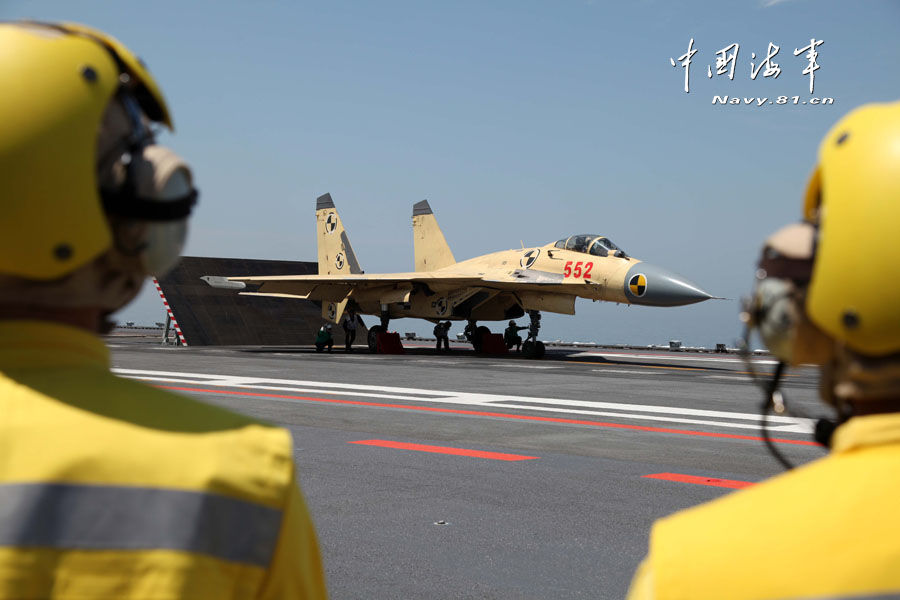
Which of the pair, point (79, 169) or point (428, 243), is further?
point (428, 243)

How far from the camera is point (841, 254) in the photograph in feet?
3.99

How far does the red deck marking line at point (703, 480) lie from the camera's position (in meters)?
6.82

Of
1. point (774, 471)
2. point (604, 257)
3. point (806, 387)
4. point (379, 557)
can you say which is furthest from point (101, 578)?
point (604, 257)

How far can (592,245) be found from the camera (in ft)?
75.8

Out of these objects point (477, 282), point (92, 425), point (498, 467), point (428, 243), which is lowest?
point (477, 282)

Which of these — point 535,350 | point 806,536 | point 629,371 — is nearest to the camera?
point 806,536

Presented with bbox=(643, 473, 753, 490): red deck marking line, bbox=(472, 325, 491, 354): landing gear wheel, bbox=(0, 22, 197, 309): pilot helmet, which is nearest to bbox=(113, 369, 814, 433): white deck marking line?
bbox=(643, 473, 753, 490): red deck marking line

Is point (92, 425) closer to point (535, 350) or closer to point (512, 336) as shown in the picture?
point (535, 350)

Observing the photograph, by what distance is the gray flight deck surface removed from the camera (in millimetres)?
4644

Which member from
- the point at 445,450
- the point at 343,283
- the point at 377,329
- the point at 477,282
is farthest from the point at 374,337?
Answer: the point at 445,450

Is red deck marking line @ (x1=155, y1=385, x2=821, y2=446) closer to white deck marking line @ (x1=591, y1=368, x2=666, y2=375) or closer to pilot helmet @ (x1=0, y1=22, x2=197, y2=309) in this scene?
white deck marking line @ (x1=591, y1=368, x2=666, y2=375)

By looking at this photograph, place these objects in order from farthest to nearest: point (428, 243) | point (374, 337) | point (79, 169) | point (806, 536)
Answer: point (428, 243), point (374, 337), point (79, 169), point (806, 536)

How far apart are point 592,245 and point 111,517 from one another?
878 inches

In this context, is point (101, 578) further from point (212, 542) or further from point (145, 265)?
point (145, 265)
